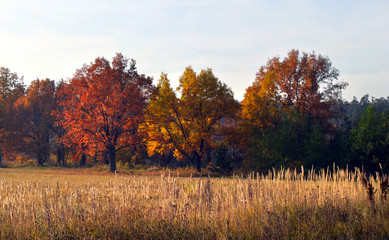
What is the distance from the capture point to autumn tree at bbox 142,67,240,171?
30.1 metres

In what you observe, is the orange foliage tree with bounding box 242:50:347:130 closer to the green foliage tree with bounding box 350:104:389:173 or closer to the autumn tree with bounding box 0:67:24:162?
the green foliage tree with bounding box 350:104:389:173

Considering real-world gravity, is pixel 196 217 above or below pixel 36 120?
below

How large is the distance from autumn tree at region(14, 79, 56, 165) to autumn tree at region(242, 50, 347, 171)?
82.5 feet

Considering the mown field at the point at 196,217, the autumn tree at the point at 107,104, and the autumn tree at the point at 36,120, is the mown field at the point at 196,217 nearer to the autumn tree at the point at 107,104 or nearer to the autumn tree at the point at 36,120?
the autumn tree at the point at 107,104

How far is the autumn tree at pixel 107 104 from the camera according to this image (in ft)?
94.9

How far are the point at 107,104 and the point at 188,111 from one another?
703 cm

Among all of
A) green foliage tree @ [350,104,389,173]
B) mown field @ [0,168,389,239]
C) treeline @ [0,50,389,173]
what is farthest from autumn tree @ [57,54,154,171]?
mown field @ [0,168,389,239]

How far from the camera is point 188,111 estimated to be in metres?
30.4

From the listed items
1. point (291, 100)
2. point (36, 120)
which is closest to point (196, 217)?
point (291, 100)

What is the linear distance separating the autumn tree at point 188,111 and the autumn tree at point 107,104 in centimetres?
150

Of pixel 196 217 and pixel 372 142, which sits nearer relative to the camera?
pixel 196 217

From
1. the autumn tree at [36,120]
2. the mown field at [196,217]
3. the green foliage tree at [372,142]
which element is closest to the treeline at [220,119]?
the green foliage tree at [372,142]

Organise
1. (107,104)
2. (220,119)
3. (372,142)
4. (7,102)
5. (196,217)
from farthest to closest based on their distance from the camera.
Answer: (7,102) → (220,119) → (107,104) → (372,142) → (196,217)

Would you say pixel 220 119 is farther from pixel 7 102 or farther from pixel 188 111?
pixel 7 102
